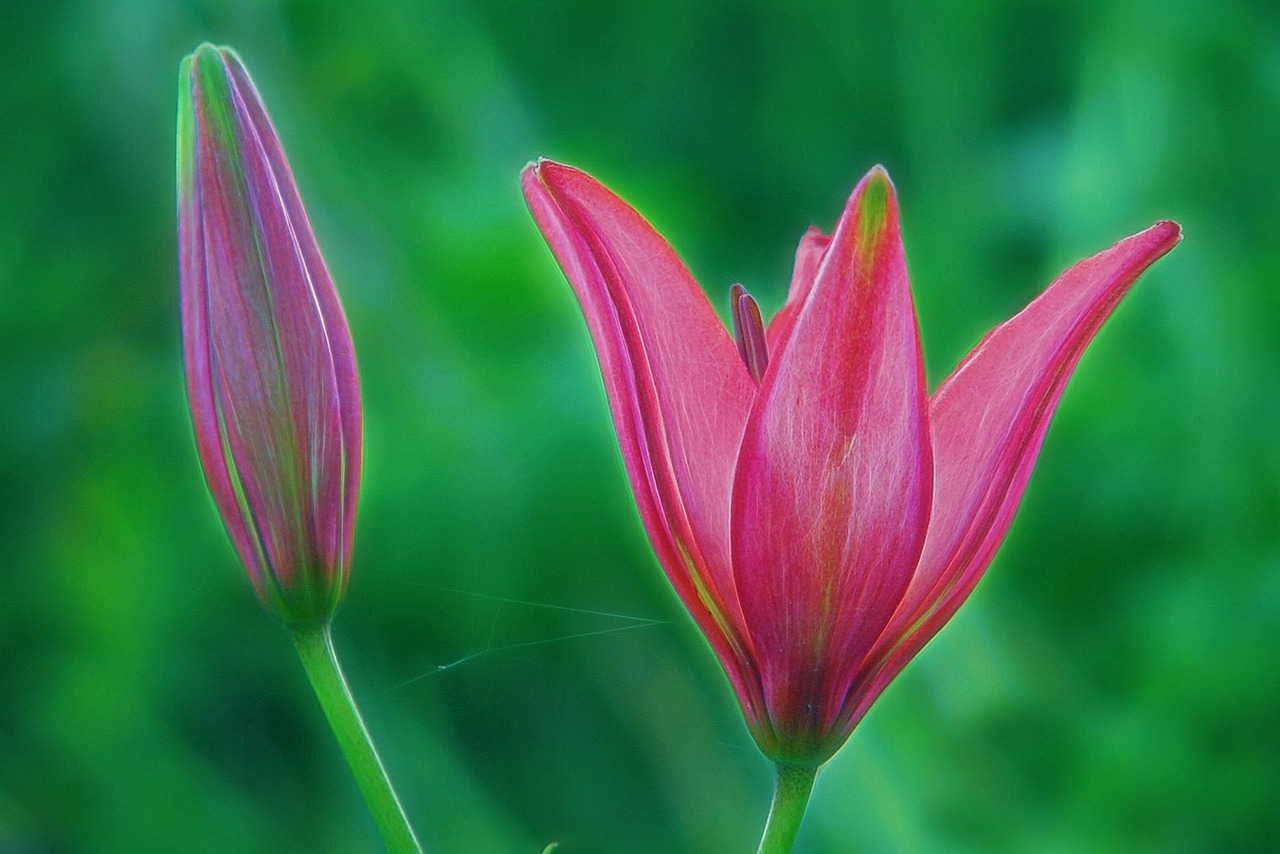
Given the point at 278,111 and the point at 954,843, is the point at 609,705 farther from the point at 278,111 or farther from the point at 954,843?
the point at 278,111

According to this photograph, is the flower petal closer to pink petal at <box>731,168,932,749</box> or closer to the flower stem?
pink petal at <box>731,168,932,749</box>

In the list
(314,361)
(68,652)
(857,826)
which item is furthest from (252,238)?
(68,652)

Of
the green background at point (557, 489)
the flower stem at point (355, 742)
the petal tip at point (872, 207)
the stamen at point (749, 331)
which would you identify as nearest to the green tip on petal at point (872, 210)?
the petal tip at point (872, 207)

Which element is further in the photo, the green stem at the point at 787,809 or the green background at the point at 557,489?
the green background at the point at 557,489

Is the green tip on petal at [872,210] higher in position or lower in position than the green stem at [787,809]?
higher

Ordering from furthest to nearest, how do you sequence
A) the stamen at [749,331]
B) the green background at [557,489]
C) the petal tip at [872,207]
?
the green background at [557,489] < the stamen at [749,331] < the petal tip at [872,207]

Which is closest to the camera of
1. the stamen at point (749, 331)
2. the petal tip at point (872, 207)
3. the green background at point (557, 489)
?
the petal tip at point (872, 207)

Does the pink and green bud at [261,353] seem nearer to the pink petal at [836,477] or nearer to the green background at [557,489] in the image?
the pink petal at [836,477]

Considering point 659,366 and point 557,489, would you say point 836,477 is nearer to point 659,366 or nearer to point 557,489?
point 659,366
